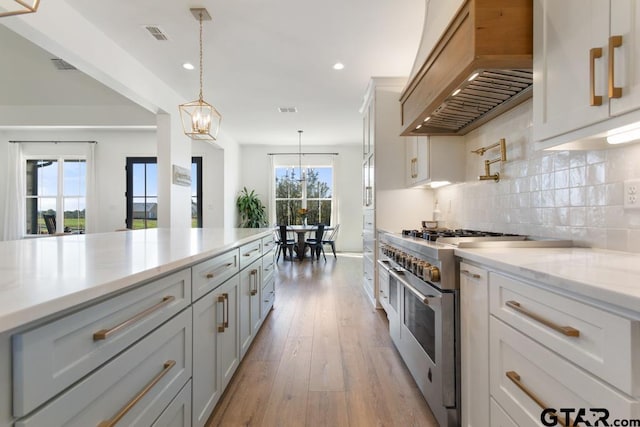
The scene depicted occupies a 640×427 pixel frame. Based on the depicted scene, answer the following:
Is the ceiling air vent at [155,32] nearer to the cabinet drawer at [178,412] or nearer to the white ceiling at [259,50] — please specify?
the white ceiling at [259,50]

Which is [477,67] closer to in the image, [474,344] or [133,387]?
[474,344]

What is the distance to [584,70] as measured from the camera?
3.62ft

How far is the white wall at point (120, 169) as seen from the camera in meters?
7.21

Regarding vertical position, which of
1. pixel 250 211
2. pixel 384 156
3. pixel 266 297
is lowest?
pixel 266 297

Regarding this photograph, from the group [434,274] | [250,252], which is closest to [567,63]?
[434,274]

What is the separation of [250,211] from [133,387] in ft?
23.3

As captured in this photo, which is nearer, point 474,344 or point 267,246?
point 474,344

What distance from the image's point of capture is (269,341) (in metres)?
2.59

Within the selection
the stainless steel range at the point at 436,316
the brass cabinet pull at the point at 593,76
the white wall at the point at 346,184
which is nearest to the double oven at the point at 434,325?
the stainless steel range at the point at 436,316

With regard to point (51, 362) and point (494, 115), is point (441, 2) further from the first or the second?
point (51, 362)

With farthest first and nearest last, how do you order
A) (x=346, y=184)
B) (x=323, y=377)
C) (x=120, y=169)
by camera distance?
(x=346, y=184) → (x=120, y=169) → (x=323, y=377)

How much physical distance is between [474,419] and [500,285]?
2.05 feet

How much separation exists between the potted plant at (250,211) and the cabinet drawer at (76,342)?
6.91 metres

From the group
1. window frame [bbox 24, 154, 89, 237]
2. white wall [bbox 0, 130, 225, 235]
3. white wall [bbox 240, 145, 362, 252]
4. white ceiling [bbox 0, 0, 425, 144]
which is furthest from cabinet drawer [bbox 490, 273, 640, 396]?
window frame [bbox 24, 154, 89, 237]
